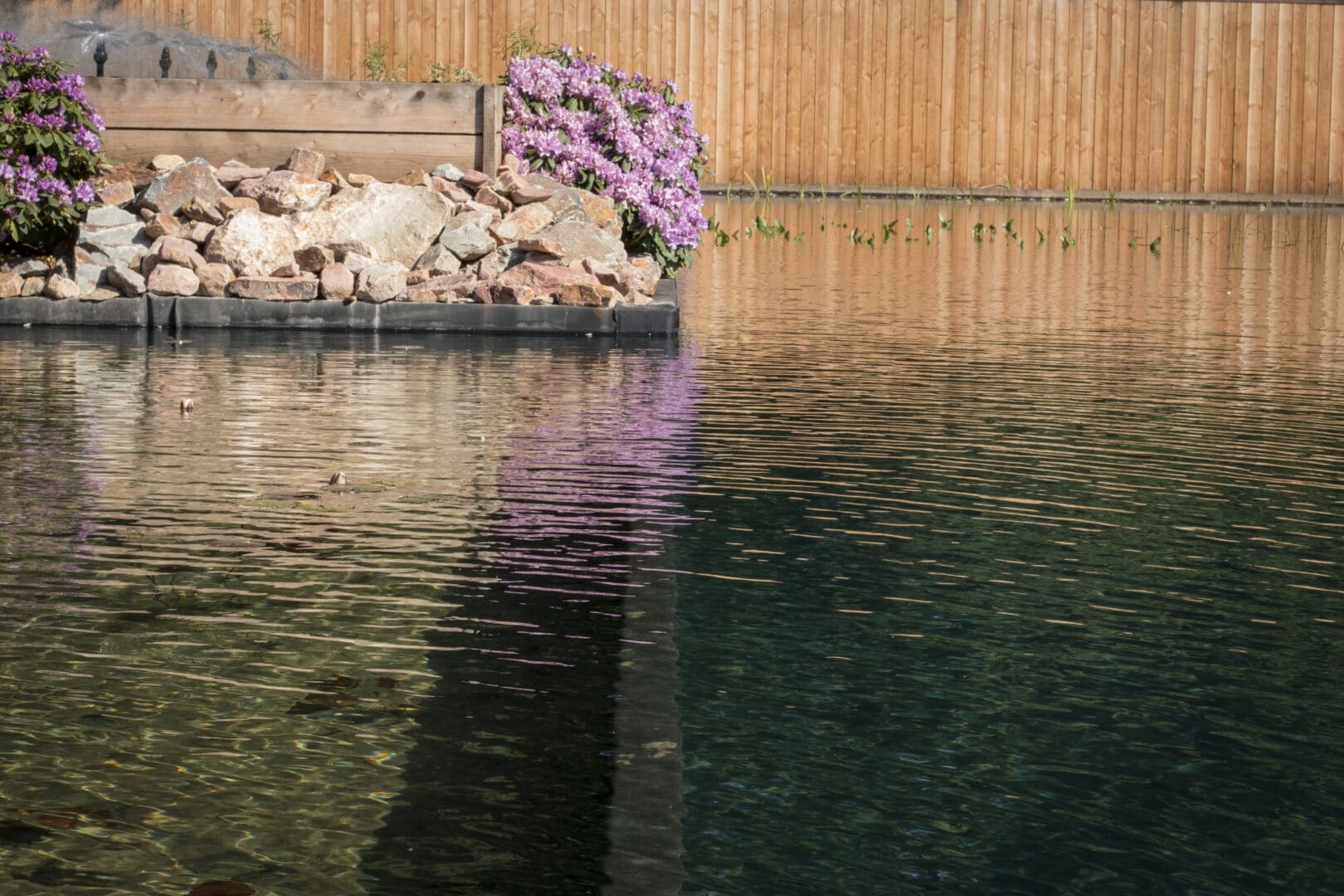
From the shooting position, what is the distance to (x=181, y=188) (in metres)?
11.3

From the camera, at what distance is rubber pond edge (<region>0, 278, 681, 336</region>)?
33.5ft

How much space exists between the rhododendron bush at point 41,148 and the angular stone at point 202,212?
0.57 m

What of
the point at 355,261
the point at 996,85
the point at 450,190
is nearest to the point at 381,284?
the point at 355,261

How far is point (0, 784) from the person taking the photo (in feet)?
9.77

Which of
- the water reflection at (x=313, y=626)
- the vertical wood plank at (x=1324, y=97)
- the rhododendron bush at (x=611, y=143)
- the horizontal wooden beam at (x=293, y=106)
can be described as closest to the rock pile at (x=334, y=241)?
the horizontal wooden beam at (x=293, y=106)

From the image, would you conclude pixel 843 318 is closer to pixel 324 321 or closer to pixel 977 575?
pixel 324 321

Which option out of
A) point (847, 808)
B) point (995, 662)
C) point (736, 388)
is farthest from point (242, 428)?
point (847, 808)

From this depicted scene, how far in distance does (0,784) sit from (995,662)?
1878 mm

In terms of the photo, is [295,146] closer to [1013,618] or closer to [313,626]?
[313,626]

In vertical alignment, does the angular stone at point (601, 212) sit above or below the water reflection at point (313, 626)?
above

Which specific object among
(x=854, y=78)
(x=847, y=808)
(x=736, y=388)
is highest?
(x=854, y=78)

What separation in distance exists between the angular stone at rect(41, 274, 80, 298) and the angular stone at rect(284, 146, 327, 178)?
1.79 meters

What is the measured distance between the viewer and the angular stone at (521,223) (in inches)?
435

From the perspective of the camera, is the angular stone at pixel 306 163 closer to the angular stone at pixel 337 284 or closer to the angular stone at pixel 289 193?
the angular stone at pixel 289 193
